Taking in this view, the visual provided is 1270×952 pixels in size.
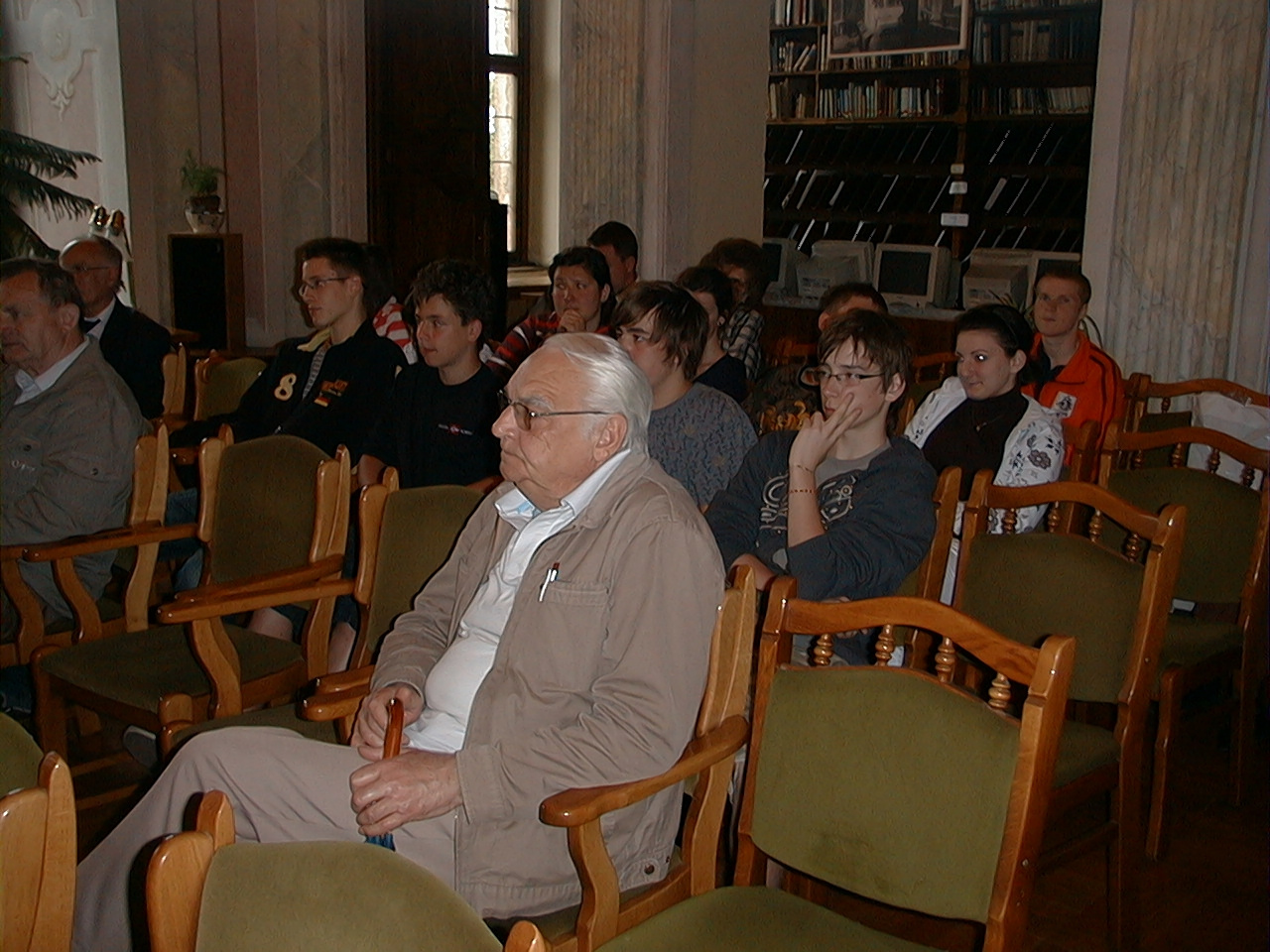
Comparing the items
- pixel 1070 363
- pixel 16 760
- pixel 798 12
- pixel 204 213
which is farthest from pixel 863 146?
pixel 16 760

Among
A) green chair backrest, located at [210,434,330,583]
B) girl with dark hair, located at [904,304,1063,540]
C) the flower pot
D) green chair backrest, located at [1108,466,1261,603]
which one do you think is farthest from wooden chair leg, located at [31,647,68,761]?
the flower pot

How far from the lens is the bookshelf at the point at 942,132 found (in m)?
8.17

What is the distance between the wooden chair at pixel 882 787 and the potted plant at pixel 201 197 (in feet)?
19.7

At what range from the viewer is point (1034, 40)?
8211mm

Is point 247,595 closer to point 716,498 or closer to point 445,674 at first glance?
point 445,674

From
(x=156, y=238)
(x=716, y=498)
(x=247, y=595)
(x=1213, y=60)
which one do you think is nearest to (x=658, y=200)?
(x=1213, y=60)

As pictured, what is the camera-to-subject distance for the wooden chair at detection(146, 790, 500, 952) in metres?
1.01

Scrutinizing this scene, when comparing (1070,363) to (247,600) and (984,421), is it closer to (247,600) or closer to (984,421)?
(984,421)

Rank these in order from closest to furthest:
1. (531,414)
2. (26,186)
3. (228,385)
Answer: (531,414) < (228,385) < (26,186)

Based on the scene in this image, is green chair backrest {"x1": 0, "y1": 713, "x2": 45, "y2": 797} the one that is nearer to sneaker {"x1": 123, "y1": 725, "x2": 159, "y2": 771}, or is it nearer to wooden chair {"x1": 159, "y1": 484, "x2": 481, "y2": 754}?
wooden chair {"x1": 159, "y1": 484, "x2": 481, "y2": 754}

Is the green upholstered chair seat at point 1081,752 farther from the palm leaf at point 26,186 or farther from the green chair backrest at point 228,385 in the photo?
the palm leaf at point 26,186

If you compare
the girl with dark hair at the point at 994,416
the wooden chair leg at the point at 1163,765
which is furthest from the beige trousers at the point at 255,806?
the girl with dark hair at the point at 994,416

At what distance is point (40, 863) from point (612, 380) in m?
1.06

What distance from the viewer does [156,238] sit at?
7141 millimetres
